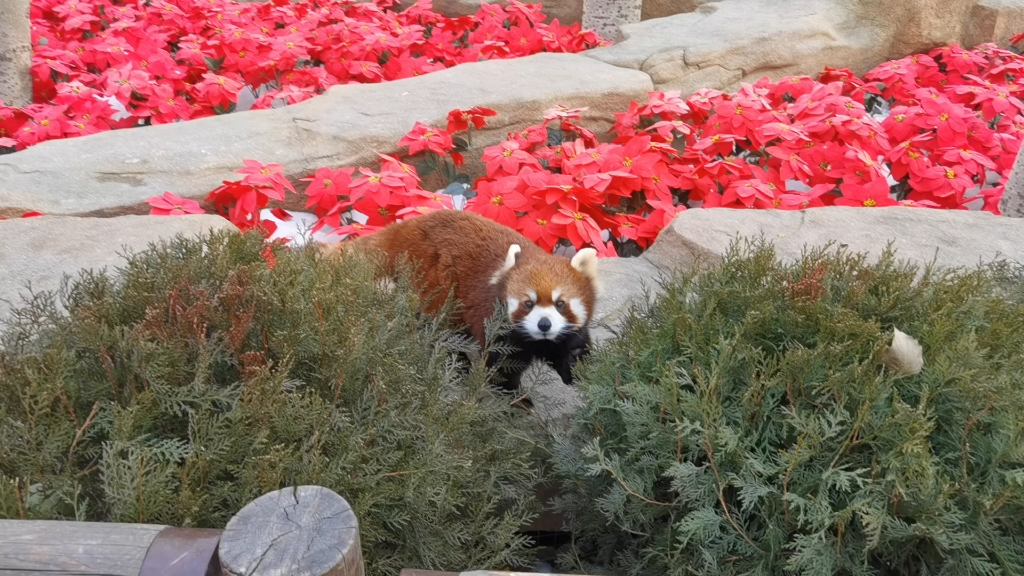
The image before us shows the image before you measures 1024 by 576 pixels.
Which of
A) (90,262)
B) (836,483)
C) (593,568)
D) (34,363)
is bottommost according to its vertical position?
(593,568)

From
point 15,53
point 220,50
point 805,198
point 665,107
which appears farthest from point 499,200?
point 15,53

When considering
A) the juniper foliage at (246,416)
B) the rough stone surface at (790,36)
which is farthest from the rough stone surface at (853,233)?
the rough stone surface at (790,36)

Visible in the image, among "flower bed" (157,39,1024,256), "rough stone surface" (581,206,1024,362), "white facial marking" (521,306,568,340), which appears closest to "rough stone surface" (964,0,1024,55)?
"flower bed" (157,39,1024,256)

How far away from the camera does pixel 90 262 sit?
3660mm

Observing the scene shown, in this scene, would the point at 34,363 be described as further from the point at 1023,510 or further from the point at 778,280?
the point at 1023,510

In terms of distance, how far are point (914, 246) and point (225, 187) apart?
3596 millimetres

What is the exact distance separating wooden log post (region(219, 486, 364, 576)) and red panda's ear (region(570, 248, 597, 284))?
2.01 m

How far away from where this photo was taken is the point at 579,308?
349cm

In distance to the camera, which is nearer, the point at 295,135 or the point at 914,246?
the point at 914,246

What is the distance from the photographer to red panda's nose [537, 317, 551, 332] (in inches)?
131

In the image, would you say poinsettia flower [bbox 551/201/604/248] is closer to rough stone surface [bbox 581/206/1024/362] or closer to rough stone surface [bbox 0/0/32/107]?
rough stone surface [bbox 581/206/1024/362]

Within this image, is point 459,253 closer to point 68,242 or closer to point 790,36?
point 68,242

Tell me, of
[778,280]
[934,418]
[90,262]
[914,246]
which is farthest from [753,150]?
[90,262]

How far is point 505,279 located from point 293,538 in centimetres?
200
